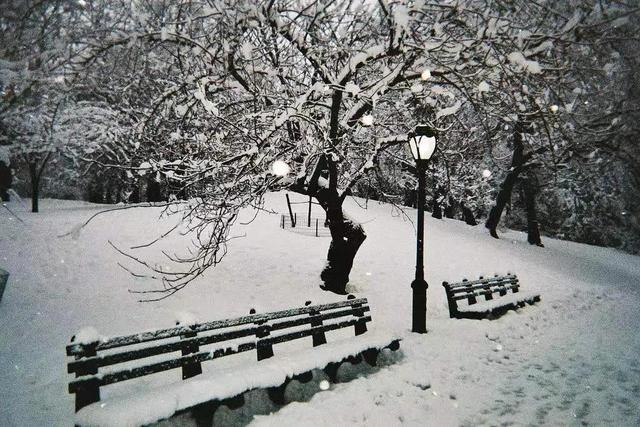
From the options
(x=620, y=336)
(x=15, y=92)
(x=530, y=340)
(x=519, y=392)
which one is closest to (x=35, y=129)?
(x=15, y=92)

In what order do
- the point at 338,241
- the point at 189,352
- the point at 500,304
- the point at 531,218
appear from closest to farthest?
the point at 189,352 → the point at 500,304 → the point at 338,241 → the point at 531,218

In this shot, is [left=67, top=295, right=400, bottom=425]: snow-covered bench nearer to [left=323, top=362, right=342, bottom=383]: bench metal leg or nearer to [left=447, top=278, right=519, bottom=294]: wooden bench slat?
[left=323, top=362, right=342, bottom=383]: bench metal leg

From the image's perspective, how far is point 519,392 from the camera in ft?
16.6

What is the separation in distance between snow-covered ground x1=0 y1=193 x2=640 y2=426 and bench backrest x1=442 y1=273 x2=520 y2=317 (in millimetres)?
684

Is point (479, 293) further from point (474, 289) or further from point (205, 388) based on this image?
point (205, 388)

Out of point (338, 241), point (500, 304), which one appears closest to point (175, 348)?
point (338, 241)

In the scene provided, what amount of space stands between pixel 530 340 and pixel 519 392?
2.94 metres

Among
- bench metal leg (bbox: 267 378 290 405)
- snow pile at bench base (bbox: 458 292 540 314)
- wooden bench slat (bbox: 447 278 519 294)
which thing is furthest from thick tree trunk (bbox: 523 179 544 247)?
bench metal leg (bbox: 267 378 290 405)

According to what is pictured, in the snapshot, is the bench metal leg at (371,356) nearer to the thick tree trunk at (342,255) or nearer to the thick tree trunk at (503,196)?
the thick tree trunk at (342,255)

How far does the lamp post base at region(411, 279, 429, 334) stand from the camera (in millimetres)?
7203

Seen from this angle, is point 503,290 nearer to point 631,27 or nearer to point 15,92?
point 631,27

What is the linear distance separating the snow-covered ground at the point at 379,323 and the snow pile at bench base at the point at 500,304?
31 centimetres

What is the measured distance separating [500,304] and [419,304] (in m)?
3.23

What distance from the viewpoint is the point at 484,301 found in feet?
31.6
